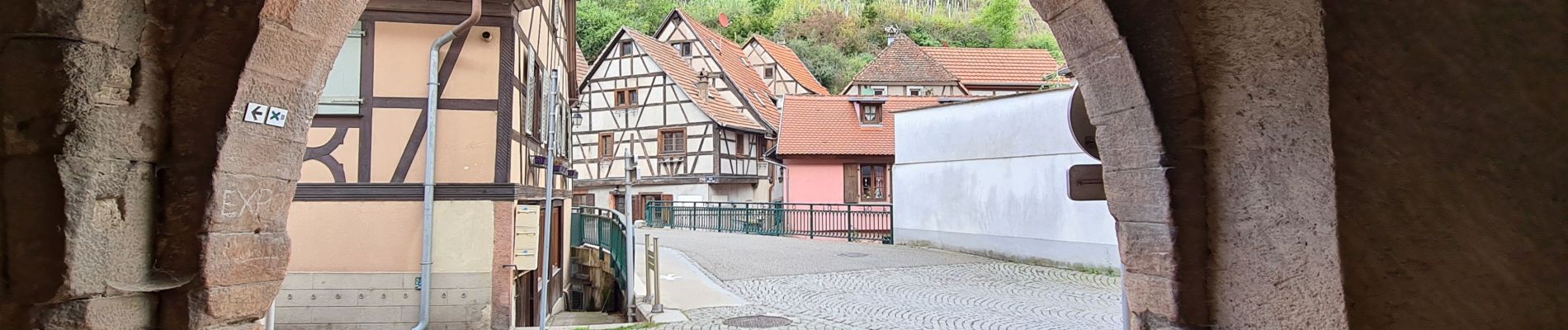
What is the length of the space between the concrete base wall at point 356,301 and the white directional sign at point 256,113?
4925mm

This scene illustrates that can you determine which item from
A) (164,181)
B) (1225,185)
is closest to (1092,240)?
(1225,185)

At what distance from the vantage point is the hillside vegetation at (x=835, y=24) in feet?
147

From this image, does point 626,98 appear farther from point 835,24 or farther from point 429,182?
point 835,24

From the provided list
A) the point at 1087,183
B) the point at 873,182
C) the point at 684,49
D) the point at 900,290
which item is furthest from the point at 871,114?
the point at 1087,183

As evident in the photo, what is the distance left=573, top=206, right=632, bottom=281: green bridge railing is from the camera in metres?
9.95

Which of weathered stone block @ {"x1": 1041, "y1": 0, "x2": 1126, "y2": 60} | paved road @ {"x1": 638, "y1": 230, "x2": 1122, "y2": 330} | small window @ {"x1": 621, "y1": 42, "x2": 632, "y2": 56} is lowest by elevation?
paved road @ {"x1": 638, "y1": 230, "x2": 1122, "y2": 330}

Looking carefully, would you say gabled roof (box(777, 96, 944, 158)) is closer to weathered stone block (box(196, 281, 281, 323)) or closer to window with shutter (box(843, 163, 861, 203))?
window with shutter (box(843, 163, 861, 203))

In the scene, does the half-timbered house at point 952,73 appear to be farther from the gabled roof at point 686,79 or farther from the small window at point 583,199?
the small window at point 583,199

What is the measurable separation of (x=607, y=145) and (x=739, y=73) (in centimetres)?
632

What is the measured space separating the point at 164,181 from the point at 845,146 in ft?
63.7

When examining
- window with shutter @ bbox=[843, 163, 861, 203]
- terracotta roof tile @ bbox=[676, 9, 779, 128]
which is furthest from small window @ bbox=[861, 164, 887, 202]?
terracotta roof tile @ bbox=[676, 9, 779, 128]

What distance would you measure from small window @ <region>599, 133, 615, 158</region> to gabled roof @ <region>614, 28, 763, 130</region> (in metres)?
1.98

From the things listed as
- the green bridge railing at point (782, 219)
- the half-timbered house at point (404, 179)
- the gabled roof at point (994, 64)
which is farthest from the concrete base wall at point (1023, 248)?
A: the gabled roof at point (994, 64)

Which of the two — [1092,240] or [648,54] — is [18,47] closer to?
[1092,240]
